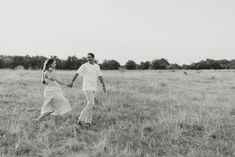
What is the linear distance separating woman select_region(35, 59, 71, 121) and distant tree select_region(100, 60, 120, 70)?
248 ft

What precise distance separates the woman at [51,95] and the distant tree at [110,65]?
2980 inches

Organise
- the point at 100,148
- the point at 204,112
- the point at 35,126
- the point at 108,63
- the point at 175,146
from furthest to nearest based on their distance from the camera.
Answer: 1. the point at 108,63
2. the point at 204,112
3. the point at 35,126
4. the point at 175,146
5. the point at 100,148

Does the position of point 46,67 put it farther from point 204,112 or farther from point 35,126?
point 204,112

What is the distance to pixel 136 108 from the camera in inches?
364

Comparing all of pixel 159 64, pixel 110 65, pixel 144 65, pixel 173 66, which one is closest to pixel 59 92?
pixel 110 65

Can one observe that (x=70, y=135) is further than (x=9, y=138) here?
Yes

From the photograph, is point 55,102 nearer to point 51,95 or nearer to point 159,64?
point 51,95

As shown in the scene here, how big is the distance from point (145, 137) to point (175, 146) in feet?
2.62

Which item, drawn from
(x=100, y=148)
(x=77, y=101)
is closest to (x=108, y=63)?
(x=77, y=101)

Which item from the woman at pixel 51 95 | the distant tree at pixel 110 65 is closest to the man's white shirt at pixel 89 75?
the woman at pixel 51 95

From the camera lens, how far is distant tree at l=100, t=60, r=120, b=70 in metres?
83.2

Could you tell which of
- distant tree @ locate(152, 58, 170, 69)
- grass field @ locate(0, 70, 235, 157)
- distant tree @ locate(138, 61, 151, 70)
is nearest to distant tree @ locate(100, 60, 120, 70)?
distant tree @ locate(138, 61, 151, 70)

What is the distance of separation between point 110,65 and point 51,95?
7669cm

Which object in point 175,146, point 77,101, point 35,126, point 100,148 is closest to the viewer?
point 100,148
